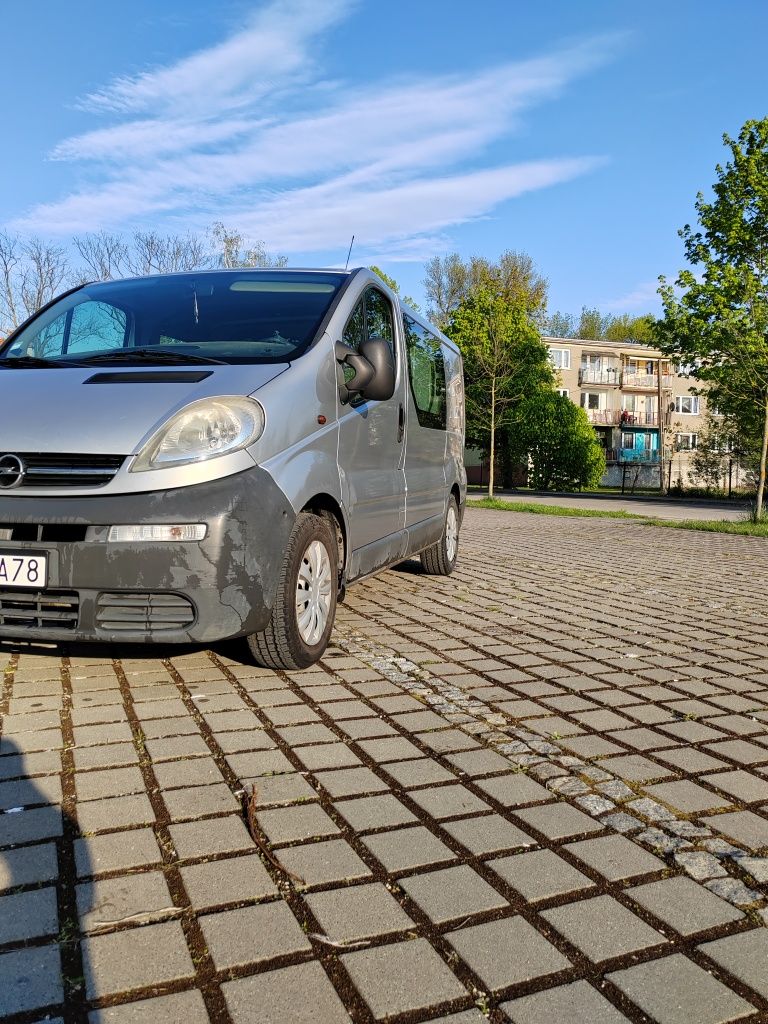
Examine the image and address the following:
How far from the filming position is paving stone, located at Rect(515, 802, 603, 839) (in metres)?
2.69

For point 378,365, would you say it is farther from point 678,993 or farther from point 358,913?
point 678,993

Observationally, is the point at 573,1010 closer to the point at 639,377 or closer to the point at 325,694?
the point at 325,694

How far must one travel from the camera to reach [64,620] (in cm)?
367

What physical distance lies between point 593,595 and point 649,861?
4.90 meters

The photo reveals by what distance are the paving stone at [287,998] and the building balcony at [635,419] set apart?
6968cm

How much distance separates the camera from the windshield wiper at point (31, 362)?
4.51 metres

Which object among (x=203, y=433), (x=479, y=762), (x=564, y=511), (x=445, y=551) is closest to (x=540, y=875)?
(x=479, y=762)

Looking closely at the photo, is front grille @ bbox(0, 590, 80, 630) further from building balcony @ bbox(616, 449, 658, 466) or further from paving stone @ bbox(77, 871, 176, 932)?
building balcony @ bbox(616, 449, 658, 466)

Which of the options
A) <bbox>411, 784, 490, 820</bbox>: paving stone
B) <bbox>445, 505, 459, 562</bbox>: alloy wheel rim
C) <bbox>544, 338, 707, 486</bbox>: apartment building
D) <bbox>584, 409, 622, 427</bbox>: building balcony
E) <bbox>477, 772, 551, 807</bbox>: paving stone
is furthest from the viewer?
<bbox>584, 409, 622, 427</bbox>: building balcony

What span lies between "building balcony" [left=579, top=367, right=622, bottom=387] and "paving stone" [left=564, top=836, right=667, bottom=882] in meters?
67.8

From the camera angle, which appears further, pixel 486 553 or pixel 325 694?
pixel 486 553

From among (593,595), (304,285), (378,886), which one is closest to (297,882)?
(378,886)

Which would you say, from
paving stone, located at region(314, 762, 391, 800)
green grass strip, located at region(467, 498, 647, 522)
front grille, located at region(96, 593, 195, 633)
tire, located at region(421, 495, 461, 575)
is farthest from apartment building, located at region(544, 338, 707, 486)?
paving stone, located at region(314, 762, 391, 800)

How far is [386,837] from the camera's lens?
2604 mm
